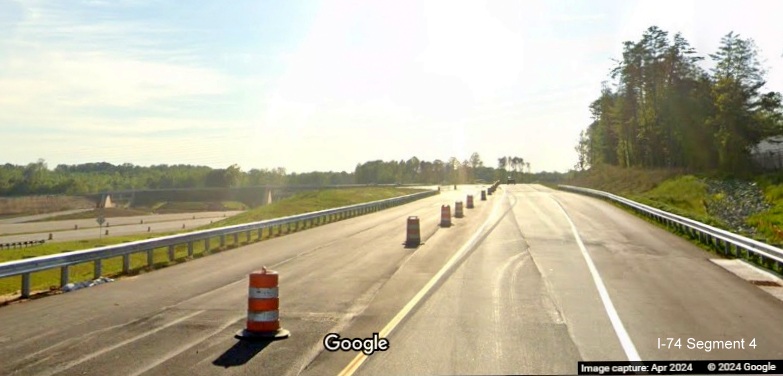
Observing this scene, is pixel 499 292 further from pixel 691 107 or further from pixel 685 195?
pixel 691 107

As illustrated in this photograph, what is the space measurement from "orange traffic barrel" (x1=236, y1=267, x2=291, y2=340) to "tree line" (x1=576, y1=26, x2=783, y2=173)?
67408 millimetres

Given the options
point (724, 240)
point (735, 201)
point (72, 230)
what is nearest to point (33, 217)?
point (72, 230)

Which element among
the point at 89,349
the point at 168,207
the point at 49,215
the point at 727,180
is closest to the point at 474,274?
the point at 89,349

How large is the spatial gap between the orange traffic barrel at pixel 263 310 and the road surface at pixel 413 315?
30 cm

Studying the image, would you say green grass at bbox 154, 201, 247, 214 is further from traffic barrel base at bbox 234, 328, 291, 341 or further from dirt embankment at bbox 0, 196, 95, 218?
traffic barrel base at bbox 234, 328, 291, 341

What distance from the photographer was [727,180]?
64375mm

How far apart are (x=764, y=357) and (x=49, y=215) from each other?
166339mm

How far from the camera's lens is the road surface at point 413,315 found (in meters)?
7.89

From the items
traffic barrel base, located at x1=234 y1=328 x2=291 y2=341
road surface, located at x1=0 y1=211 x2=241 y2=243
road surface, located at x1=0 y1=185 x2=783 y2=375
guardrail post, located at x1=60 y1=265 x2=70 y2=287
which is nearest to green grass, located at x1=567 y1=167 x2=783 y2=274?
road surface, located at x1=0 y1=185 x2=783 y2=375

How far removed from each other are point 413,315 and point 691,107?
7563 centimetres

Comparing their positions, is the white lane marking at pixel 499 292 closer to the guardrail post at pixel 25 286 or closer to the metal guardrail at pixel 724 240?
the metal guardrail at pixel 724 240

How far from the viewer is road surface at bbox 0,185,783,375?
789cm

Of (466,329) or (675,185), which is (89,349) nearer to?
(466,329)

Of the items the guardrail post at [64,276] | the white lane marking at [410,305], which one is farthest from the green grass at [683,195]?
the guardrail post at [64,276]
